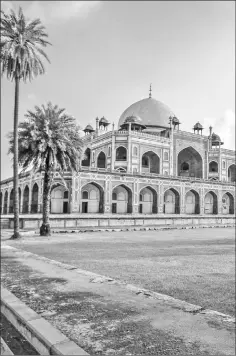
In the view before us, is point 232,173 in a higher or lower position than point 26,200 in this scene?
higher

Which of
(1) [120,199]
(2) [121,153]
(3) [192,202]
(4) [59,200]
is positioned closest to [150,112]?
(2) [121,153]

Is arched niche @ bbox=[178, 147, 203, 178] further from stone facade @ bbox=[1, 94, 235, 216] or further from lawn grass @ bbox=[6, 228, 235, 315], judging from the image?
lawn grass @ bbox=[6, 228, 235, 315]

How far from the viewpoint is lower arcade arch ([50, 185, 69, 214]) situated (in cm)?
4041

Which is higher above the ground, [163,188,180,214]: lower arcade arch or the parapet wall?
[163,188,180,214]: lower arcade arch

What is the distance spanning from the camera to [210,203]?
5131 centimetres

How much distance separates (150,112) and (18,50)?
142 ft

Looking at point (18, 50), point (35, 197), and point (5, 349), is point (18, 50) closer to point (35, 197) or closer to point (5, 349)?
point (5, 349)

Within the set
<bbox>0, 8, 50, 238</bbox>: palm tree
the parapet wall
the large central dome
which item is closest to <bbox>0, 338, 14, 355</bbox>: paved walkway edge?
<bbox>0, 8, 50, 238</bbox>: palm tree

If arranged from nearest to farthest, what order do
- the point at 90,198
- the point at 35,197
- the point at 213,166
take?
the point at 35,197 → the point at 90,198 → the point at 213,166

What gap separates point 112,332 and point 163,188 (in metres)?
42.1

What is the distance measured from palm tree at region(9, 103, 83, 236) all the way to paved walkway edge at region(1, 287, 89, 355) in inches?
659

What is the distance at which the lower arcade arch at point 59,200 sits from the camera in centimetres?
4041

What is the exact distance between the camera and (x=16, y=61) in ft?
65.8

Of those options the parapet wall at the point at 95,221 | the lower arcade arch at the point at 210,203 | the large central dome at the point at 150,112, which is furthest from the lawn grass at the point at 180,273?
the large central dome at the point at 150,112
